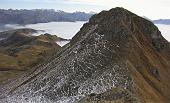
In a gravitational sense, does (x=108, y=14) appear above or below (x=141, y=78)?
above

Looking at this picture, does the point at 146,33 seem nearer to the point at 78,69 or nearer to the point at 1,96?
the point at 78,69

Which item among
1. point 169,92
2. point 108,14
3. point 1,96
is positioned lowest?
point 1,96

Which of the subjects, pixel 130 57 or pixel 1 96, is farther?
pixel 1 96

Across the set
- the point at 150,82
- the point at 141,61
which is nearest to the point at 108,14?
the point at 141,61

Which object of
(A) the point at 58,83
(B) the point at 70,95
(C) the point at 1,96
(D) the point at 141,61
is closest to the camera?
(B) the point at 70,95

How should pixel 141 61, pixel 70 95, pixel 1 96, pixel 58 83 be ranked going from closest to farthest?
pixel 70 95 < pixel 58 83 < pixel 141 61 < pixel 1 96

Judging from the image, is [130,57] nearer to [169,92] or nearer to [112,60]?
[112,60]
